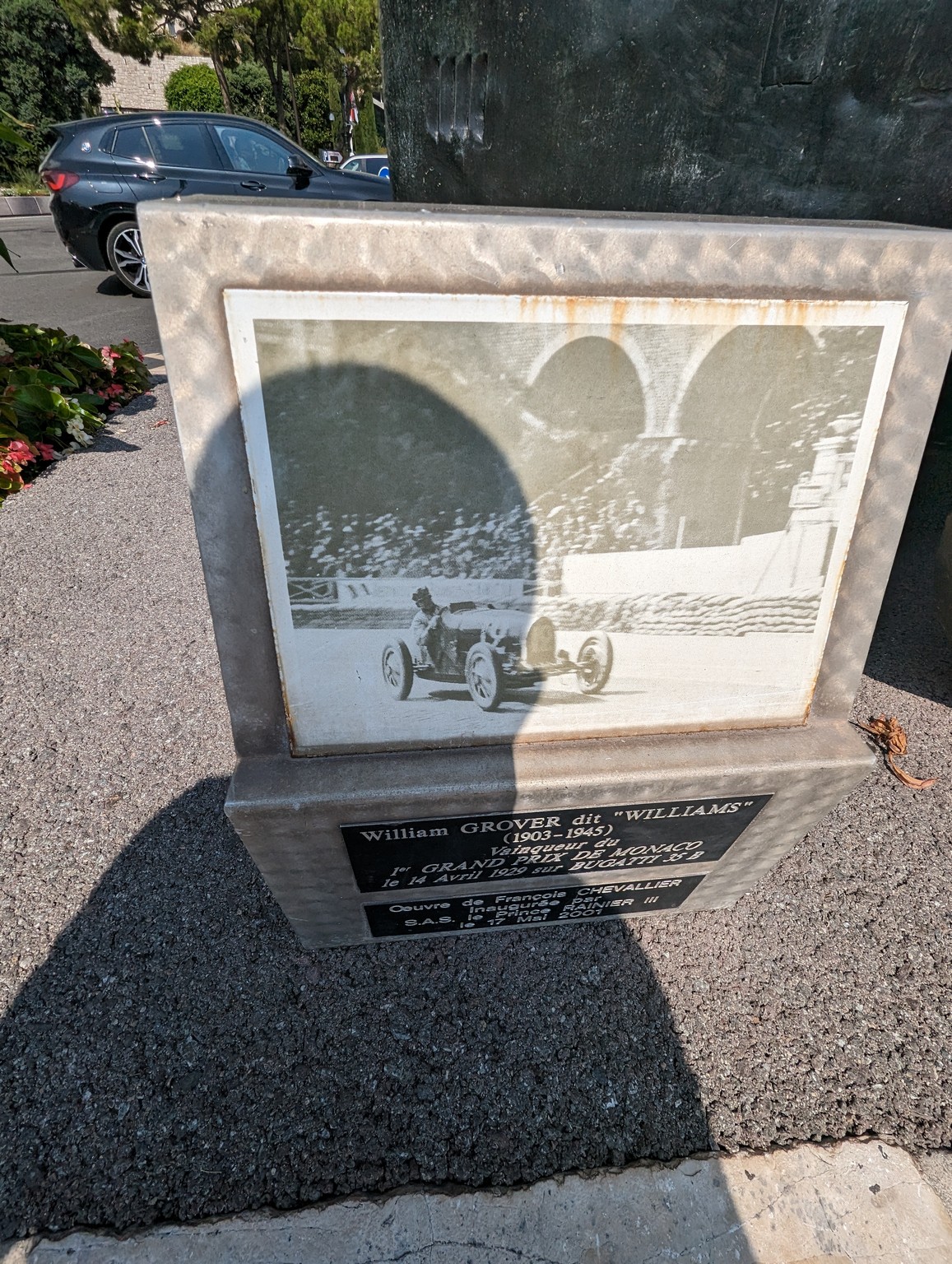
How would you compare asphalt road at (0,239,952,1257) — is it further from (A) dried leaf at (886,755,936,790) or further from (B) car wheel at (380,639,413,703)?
(B) car wheel at (380,639,413,703)

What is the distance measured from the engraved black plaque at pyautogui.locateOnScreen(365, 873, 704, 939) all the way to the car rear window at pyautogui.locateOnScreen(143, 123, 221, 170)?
930cm

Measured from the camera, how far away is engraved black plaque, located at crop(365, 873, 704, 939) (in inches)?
69.8

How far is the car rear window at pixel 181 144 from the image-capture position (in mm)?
7949

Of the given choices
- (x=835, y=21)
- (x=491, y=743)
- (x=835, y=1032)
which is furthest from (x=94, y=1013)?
(x=835, y=21)

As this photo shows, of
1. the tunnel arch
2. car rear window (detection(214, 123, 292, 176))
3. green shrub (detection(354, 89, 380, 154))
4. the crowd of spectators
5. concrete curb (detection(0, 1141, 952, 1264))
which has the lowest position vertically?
concrete curb (detection(0, 1141, 952, 1264))

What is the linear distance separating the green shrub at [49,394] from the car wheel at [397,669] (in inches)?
155

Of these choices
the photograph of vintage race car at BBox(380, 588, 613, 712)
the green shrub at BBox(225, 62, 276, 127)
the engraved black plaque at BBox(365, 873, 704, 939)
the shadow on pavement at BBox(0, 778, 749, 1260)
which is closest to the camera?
the photograph of vintage race car at BBox(380, 588, 613, 712)

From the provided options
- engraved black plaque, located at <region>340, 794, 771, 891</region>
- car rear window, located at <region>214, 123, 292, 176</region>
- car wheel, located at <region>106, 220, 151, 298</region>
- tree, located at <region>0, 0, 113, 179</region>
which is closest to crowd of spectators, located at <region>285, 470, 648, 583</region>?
engraved black plaque, located at <region>340, 794, 771, 891</region>

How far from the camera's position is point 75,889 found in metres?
2.04

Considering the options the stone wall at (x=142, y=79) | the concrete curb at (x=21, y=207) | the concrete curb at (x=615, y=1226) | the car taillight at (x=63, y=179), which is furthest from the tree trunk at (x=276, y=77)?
the concrete curb at (x=615, y=1226)

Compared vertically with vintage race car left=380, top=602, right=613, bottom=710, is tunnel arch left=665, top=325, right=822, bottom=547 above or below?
above

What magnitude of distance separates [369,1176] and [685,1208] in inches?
26.1

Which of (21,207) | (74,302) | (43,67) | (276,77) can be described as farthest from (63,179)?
(43,67)

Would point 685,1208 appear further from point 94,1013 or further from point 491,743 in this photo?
point 94,1013
